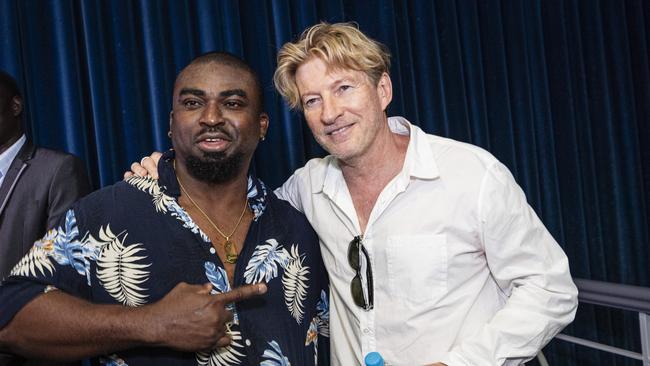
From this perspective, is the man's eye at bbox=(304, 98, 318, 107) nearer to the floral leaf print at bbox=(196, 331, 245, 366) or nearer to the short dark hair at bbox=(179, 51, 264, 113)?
the short dark hair at bbox=(179, 51, 264, 113)

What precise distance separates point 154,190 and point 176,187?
6 cm

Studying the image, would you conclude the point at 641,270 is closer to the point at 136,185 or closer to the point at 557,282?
the point at 557,282

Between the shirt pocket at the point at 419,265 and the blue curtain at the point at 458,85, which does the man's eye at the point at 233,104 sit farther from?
the blue curtain at the point at 458,85

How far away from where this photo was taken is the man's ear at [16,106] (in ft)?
6.43

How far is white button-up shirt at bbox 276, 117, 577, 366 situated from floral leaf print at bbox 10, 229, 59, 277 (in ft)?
2.46

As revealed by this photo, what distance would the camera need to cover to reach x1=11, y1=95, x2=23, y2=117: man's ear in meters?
1.96

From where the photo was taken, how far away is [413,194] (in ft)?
5.19

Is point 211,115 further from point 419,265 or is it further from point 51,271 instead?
point 419,265

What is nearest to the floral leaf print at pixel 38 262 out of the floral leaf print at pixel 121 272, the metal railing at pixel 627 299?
the floral leaf print at pixel 121 272

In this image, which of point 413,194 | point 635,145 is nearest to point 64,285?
point 413,194

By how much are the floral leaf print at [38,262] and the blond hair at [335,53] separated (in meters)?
0.78

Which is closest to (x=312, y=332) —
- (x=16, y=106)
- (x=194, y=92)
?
(x=194, y=92)

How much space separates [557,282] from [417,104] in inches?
62.8

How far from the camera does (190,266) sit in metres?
1.50
